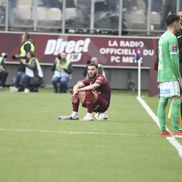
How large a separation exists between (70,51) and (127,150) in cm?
1908

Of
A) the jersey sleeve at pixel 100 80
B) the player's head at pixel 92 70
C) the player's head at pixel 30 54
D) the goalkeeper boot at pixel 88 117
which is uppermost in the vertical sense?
the player's head at pixel 92 70

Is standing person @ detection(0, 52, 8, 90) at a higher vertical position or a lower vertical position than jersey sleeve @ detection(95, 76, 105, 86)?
lower

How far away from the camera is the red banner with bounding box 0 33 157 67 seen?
96.2 ft

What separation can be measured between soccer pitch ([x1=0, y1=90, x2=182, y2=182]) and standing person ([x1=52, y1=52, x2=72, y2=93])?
10303 millimetres

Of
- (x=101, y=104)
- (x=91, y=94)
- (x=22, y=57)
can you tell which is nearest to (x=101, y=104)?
(x=101, y=104)

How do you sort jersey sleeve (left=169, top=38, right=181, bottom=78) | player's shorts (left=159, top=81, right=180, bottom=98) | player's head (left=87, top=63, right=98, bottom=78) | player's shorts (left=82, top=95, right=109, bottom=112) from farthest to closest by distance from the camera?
player's shorts (left=82, top=95, right=109, bottom=112) → player's head (left=87, top=63, right=98, bottom=78) → player's shorts (left=159, top=81, right=180, bottom=98) → jersey sleeve (left=169, top=38, right=181, bottom=78)

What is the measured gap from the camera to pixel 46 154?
32.0 feet

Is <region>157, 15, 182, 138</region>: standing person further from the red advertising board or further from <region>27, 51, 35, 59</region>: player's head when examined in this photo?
the red advertising board

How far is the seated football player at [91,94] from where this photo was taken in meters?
14.6

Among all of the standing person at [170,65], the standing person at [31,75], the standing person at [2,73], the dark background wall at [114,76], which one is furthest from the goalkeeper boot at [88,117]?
the dark background wall at [114,76]

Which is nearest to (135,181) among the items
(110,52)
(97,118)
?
(97,118)

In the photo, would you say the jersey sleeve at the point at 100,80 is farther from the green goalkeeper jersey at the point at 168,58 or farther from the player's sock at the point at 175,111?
the green goalkeeper jersey at the point at 168,58

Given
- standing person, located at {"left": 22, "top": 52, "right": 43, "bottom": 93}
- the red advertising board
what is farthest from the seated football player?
the red advertising board

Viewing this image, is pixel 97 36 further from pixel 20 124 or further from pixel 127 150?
pixel 127 150
